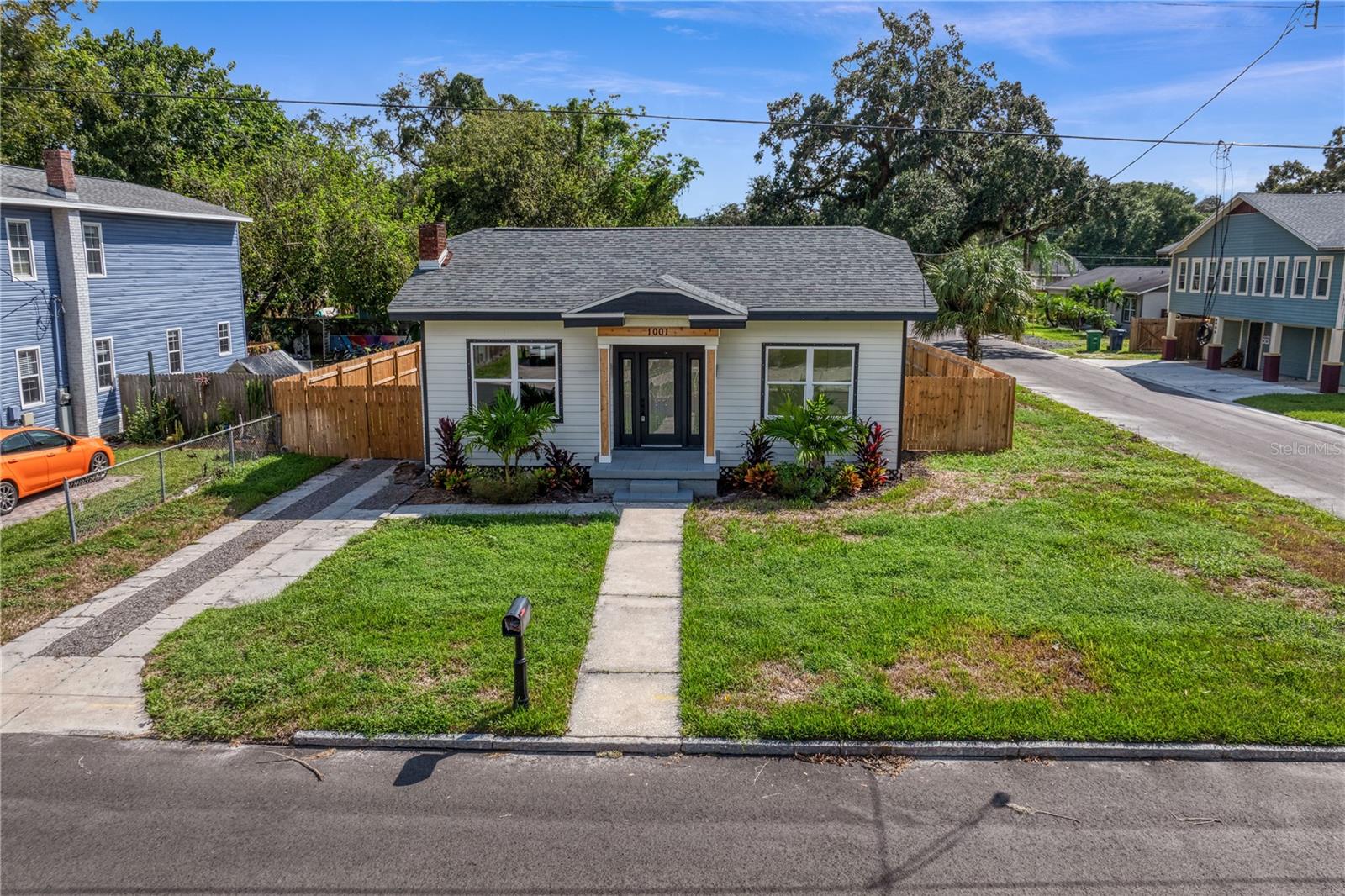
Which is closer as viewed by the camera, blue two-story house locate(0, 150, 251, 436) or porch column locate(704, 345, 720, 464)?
porch column locate(704, 345, 720, 464)

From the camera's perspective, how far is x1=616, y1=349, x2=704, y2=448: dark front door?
674 inches

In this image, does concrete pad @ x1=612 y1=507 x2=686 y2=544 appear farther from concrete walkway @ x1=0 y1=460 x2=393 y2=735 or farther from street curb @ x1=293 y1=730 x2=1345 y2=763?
street curb @ x1=293 y1=730 x2=1345 y2=763

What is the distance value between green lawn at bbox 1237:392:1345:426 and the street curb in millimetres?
20015

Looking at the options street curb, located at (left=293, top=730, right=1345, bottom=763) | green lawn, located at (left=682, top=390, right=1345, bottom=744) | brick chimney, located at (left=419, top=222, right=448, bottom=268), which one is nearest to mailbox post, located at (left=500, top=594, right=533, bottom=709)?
street curb, located at (left=293, top=730, right=1345, bottom=763)

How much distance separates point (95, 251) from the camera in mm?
22094

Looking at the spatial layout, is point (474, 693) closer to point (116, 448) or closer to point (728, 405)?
point (728, 405)

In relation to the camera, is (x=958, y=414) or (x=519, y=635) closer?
(x=519, y=635)

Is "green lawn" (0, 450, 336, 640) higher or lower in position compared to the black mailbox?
lower

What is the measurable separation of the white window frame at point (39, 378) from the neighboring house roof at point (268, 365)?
16.3 ft

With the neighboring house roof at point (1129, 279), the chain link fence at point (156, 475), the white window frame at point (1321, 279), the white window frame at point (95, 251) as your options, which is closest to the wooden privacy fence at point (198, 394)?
the chain link fence at point (156, 475)

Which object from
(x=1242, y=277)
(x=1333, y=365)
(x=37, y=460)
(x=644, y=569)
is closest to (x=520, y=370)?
(x=644, y=569)

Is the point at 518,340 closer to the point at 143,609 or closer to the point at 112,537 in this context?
the point at 112,537

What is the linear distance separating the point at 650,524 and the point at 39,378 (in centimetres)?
1589

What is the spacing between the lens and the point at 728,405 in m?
17.0
